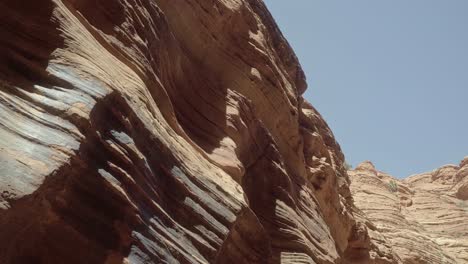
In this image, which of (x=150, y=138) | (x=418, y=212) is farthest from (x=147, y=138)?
(x=418, y=212)

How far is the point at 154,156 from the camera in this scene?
7922 mm

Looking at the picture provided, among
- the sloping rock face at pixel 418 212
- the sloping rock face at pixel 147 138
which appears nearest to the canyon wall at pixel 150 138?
the sloping rock face at pixel 147 138

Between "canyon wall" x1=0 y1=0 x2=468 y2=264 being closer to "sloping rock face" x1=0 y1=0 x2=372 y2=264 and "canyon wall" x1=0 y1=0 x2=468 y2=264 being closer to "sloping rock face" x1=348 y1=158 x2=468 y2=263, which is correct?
"sloping rock face" x1=0 y1=0 x2=372 y2=264

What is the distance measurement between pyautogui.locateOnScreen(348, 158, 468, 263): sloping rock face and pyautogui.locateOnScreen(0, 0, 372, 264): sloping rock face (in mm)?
9895

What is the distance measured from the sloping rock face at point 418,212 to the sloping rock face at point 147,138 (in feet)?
32.5

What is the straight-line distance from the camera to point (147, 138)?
25.5 feet

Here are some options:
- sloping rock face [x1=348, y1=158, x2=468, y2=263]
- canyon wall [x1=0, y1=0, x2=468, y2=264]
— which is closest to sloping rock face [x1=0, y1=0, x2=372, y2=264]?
canyon wall [x1=0, y1=0, x2=468, y2=264]

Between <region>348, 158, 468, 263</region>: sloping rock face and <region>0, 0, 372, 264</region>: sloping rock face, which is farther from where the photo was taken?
<region>348, 158, 468, 263</region>: sloping rock face

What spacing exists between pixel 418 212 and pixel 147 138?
30.6 meters

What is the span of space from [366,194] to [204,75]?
22.2 metres

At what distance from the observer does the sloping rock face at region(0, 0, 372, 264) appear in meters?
6.02

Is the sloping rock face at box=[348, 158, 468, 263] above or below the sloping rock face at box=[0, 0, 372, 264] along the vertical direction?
above

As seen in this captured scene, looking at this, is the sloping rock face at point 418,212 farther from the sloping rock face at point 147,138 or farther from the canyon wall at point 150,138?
the sloping rock face at point 147,138

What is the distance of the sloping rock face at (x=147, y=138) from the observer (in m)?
6.02
